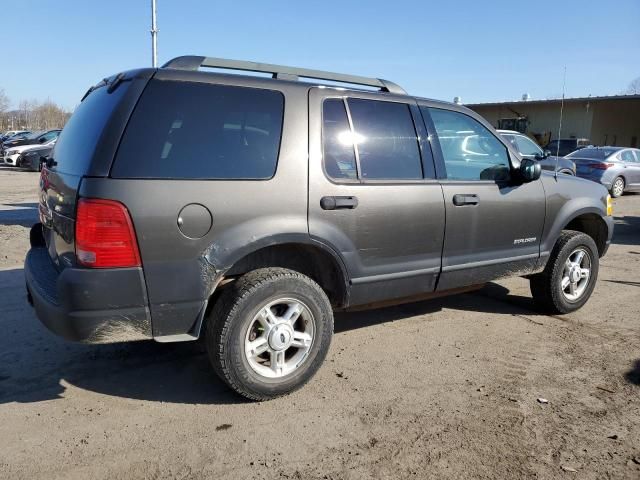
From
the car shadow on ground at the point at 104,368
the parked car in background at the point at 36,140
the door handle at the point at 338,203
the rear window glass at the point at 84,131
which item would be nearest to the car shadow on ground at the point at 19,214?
the car shadow on ground at the point at 104,368

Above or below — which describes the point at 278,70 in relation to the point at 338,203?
above

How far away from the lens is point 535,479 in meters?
2.59

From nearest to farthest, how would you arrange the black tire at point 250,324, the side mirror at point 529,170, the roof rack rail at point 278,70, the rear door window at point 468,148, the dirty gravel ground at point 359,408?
the dirty gravel ground at point 359,408 → the black tire at point 250,324 → the roof rack rail at point 278,70 → the rear door window at point 468,148 → the side mirror at point 529,170

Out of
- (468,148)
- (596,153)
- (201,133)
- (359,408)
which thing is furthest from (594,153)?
(201,133)

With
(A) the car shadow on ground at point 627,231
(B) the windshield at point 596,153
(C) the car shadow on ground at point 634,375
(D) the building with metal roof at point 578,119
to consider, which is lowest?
(C) the car shadow on ground at point 634,375

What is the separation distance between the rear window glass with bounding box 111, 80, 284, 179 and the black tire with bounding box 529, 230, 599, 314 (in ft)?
10.0

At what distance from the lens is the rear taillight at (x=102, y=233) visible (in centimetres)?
272

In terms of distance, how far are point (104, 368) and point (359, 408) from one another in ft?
6.08

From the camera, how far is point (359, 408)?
10.6 ft

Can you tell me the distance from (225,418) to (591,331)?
3340 mm

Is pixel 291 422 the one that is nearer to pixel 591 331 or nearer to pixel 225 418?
pixel 225 418

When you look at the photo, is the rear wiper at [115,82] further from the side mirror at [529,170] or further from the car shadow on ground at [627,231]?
the car shadow on ground at [627,231]

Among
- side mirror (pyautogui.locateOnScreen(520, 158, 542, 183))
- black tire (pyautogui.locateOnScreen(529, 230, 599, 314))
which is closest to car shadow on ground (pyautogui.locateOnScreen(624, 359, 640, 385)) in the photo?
black tire (pyautogui.locateOnScreen(529, 230, 599, 314))

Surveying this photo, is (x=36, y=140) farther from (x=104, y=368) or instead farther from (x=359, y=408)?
(x=359, y=408)
